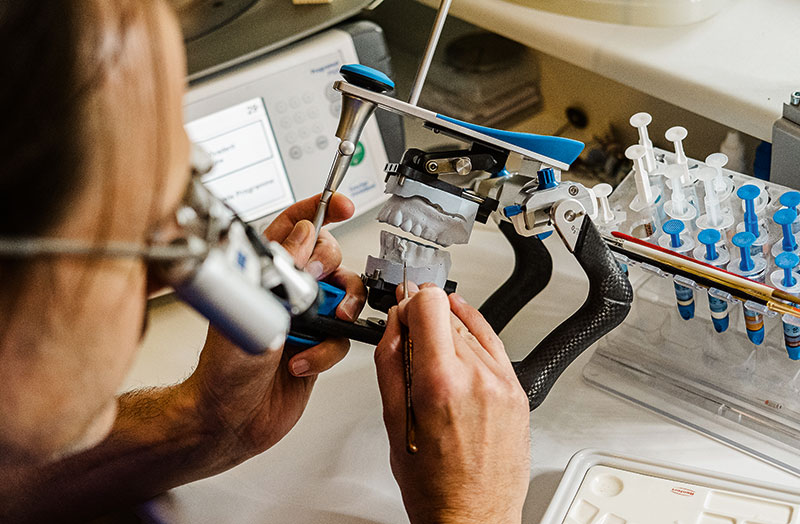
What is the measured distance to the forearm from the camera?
800mm

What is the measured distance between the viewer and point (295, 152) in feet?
3.35

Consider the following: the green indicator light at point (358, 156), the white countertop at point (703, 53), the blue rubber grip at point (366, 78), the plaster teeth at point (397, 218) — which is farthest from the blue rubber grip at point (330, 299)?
the white countertop at point (703, 53)

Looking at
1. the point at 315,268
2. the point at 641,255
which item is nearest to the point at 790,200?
the point at 641,255

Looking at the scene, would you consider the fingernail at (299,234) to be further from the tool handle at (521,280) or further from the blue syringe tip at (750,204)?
the blue syringe tip at (750,204)

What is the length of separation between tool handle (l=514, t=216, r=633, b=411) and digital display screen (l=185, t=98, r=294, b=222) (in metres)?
0.41

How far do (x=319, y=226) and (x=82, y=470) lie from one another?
→ 36 cm

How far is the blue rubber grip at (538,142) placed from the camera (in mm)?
694

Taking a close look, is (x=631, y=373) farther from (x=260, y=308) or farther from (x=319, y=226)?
(x=260, y=308)

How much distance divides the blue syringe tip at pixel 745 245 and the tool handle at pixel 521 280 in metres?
0.24

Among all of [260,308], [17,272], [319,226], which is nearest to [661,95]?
[319,226]

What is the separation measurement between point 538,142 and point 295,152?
0.42 metres

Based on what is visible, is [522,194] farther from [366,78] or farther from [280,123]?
[280,123]

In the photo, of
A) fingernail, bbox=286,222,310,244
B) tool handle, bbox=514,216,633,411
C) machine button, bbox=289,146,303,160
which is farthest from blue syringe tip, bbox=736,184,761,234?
machine button, bbox=289,146,303,160

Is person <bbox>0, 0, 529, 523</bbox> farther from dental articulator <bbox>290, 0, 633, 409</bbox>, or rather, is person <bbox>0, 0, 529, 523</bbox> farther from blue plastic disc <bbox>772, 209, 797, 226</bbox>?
blue plastic disc <bbox>772, 209, 797, 226</bbox>
